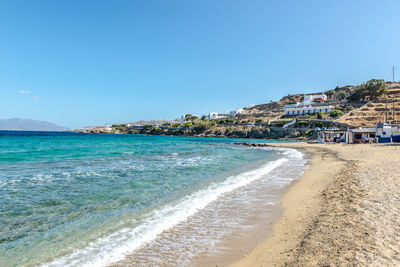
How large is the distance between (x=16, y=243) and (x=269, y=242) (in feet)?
18.3

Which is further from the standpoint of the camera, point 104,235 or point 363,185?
point 363,185

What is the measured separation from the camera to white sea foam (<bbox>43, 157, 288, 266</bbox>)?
14.6ft

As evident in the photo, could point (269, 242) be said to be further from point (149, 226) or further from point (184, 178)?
point (184, 178)

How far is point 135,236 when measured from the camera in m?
5.47

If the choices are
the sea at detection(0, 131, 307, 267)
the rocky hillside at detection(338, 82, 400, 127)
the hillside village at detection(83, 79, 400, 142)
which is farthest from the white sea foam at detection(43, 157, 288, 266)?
the rocky hillside at detection(338, 82, 400, 127)

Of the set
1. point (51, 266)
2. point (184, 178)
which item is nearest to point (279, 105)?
point (184, 178)

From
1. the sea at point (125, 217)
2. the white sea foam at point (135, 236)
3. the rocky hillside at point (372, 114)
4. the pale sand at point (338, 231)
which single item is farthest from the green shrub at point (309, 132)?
the white sea foam at point (135, 236)

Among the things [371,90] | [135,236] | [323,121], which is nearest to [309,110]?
[323,121]

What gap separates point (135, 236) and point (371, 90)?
106611mm

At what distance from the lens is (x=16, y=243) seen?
16.7ft

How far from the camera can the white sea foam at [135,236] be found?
4.46m

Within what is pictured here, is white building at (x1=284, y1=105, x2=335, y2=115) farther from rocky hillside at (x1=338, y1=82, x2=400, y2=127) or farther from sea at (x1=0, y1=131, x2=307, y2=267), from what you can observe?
sea at (x1=0, y1=131, x2=307, y2=267)

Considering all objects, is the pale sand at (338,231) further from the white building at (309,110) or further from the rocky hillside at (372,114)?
the white building at (309,110)

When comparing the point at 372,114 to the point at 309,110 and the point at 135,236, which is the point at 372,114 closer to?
the point at 309,110
